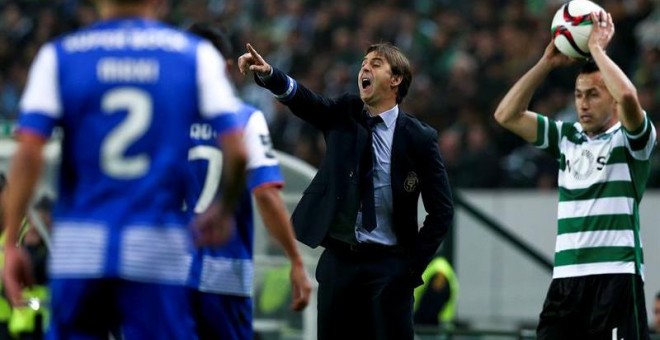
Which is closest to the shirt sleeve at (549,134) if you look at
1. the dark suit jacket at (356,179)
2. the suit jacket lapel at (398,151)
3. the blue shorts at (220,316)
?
the dark suit jacket at (356,179)

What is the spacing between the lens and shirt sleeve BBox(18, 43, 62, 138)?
5.34 m

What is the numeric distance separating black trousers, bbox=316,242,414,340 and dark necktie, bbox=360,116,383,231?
17 centimetres

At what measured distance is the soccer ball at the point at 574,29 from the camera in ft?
26.9

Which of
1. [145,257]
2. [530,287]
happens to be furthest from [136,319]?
[530,287]

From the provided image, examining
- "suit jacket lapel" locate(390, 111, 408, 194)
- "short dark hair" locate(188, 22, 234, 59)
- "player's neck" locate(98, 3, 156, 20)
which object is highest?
"short dark hair" locate(188, 22, 234, 59)

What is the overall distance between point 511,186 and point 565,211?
8.27 m

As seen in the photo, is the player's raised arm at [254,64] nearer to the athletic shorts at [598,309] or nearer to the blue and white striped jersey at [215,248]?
the blue and white striped jersey at [215,248]

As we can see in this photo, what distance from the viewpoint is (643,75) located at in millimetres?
16141

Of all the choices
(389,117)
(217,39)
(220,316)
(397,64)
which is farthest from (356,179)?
(220,316)

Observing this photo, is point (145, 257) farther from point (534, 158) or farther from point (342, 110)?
point (534, 158)

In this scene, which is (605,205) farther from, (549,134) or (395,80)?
(395,80)

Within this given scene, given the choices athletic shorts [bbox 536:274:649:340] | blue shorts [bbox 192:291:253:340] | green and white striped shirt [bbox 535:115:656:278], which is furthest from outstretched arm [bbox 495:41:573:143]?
blue shorts [bbox 192:291:253:340]

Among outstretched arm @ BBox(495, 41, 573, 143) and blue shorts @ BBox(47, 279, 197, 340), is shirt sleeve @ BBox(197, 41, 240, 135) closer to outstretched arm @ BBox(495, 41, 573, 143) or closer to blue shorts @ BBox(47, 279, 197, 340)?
blue shorts @ BBox(47, 279, 197, 340)

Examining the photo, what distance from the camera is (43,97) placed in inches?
211
